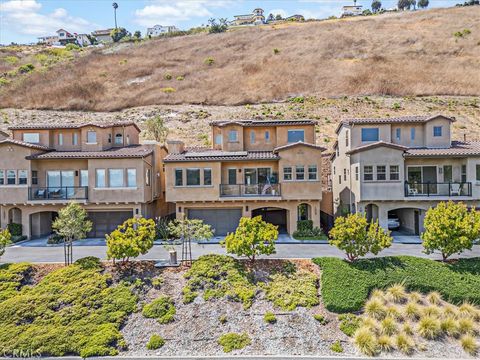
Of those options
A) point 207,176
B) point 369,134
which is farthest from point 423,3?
point 207,176

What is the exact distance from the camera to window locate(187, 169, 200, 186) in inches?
1062

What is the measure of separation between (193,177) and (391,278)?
15873 mm

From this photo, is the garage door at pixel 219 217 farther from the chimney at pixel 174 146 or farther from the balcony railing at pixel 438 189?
the balcony railing at pixel 438 189

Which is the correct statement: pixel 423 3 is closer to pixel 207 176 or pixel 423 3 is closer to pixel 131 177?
pixel 207 176

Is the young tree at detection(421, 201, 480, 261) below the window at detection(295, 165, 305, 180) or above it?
below

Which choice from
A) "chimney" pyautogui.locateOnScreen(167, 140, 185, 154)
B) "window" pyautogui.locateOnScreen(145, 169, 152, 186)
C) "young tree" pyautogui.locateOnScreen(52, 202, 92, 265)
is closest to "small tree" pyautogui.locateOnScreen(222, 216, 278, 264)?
"young tree" pyautogui.locateOnScreen(52, 202, 92, 265)

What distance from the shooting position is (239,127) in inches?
1157

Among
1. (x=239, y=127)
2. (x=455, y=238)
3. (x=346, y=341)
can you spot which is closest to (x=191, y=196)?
(x=239, y=127)

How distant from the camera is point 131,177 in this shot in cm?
2667

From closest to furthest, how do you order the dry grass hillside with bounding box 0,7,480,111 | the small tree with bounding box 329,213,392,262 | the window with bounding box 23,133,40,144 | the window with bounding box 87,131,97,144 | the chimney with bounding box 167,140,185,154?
the small tree with bounding box 329,213,392,262, the window with bounding box 87,131,97,144, the chimney with bounding box 167,140,185,154, the window with bounding box 23,133,40,144, the dry grass hillside with bounding box 0,7,480,111

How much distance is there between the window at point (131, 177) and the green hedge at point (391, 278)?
1525cm

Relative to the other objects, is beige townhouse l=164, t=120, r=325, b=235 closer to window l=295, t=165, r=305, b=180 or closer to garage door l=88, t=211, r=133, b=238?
window l=295, t=165, r=305, b=180

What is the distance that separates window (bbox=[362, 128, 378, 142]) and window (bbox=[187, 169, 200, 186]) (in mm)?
13996

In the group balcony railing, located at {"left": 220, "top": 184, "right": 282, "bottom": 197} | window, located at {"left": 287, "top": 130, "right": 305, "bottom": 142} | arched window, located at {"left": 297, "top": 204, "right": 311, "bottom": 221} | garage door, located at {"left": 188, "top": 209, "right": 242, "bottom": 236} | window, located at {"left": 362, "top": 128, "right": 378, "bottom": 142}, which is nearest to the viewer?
balcony railing, located at {"left": 220, "top": 184, "right": 282, "bottom": 197}
